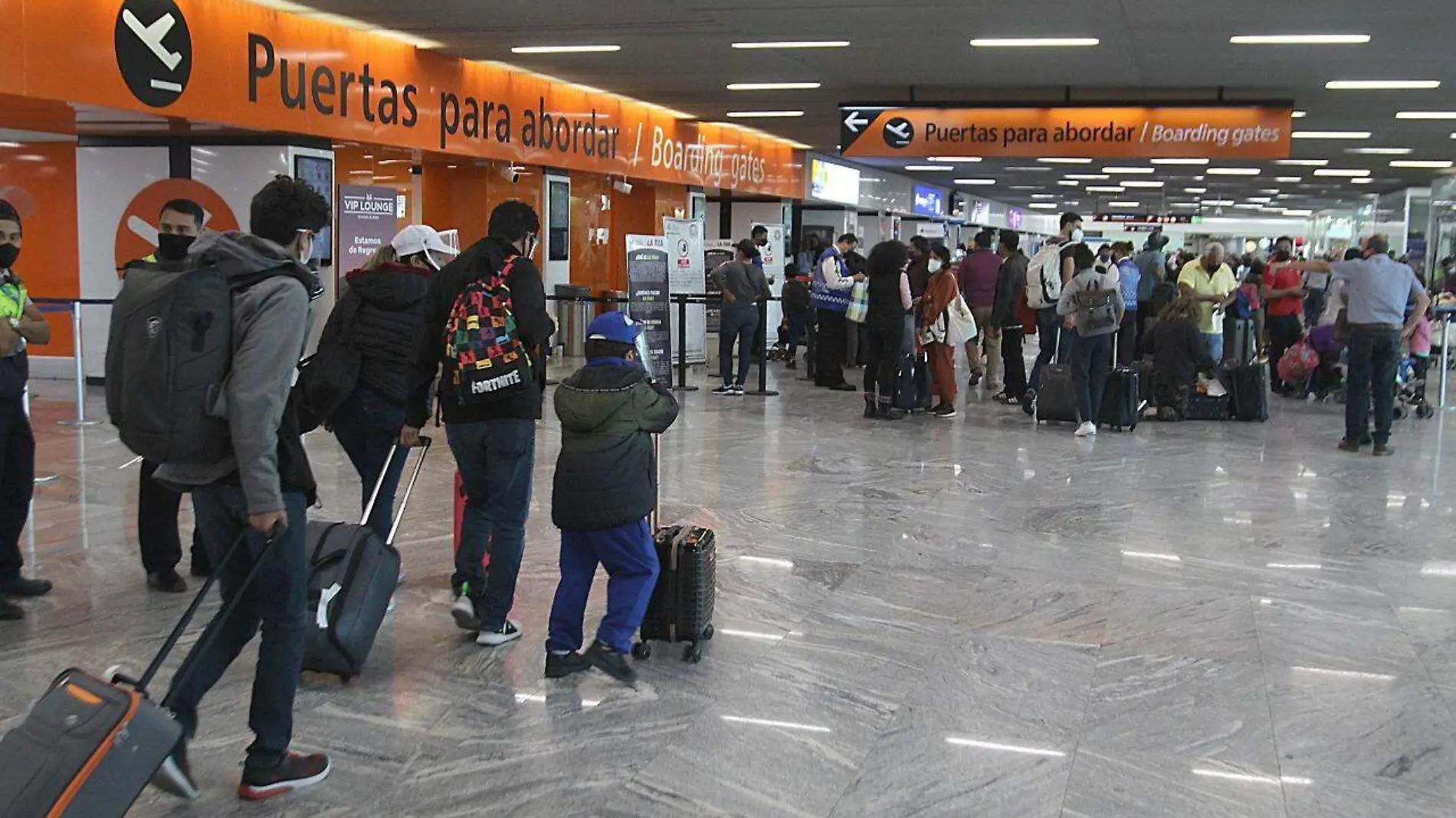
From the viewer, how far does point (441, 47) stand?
12.4 metres

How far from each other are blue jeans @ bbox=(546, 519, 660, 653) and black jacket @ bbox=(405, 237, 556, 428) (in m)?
0.49

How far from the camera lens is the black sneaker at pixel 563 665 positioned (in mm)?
4453

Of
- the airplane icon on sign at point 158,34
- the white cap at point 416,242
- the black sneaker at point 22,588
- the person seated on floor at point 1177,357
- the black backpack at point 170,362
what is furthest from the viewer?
the person seated on floor at point 1177,357

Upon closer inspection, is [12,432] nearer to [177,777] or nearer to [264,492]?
[177,777]

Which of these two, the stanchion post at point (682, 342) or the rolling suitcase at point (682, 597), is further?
the stanchion post at point (682, 342)

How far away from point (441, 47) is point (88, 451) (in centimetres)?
529

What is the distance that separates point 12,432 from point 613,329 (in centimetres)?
255

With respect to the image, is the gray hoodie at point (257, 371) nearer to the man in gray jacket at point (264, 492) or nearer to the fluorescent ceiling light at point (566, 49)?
the man in gray jacket at point (264, 492)

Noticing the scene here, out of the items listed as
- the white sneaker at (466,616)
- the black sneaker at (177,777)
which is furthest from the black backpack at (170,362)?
the white sneaker at (466,616)

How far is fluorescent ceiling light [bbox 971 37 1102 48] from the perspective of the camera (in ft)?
36.5

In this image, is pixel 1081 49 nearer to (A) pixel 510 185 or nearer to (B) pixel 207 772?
(A) pixel 510 185

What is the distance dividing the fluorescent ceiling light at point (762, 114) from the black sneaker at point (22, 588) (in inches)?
509

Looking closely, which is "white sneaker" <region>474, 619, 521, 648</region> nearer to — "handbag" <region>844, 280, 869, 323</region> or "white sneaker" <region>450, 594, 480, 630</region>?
"white sneaker" <region>450, 594, 480, 630</region>

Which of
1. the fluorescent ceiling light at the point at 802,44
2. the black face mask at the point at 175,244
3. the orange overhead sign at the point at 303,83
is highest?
the fluorescent ceiling light at the point at 802,44
